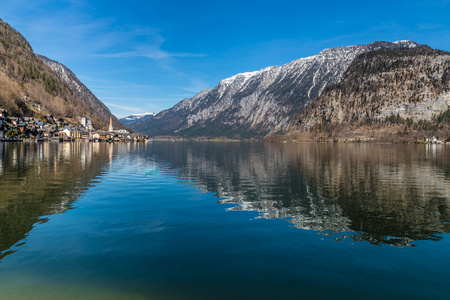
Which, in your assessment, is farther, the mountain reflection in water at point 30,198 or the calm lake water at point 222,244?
the mountain reflection in water at point 30,198

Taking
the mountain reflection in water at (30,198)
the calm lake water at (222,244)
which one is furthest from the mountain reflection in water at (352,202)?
the mountain reflection in water at (30,198)

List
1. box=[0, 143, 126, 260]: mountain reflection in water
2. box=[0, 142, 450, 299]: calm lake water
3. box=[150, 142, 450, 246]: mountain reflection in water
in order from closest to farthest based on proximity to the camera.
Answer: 1. box=[0, 142, 450, 299]: calm lake water
2. box=[0, 143, 126, 260]: mountain reflection in water
3. box=[150, 142, 450, 246]: mountain reflection in water

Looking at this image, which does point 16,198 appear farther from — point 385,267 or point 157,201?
point 385,267

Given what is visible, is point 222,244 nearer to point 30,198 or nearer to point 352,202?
point 352,202

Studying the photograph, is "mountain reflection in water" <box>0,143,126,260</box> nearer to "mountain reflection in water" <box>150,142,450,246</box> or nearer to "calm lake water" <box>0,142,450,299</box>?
"calm lake water" <box>0,142,450,299</box>

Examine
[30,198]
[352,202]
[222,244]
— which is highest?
[30,198]

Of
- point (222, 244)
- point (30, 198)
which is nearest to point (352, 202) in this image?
point (222, 244)

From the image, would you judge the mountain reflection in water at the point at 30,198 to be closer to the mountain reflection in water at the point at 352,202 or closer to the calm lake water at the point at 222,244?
the calm lake water at the point at 222,244

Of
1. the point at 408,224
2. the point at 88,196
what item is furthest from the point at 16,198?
the point at 408,224

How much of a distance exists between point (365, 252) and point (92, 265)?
53.1 ft

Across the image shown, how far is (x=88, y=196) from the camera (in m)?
32.6

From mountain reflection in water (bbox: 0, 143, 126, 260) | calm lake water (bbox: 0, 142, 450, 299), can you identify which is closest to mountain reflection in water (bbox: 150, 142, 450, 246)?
calm lake water (bbox: 0, 142, 450, 299)

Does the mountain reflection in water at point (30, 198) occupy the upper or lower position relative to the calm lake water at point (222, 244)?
upper

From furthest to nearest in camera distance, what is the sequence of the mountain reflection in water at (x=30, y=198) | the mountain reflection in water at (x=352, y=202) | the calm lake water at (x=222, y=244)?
the mountain reflection in water at (x=352, y=202), the mountain reflection in water at (x=30, y=198), the calm lake water at (x=222, y=244)
